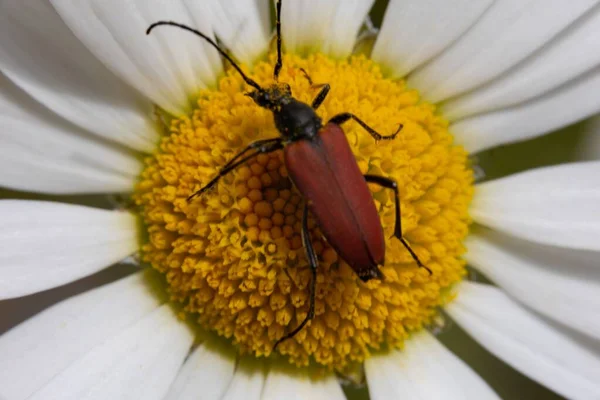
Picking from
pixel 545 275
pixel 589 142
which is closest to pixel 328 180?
pixel 545 275

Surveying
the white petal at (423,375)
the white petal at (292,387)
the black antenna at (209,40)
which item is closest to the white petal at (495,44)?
the black antenna at (209,40)

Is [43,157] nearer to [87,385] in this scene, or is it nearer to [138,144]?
[138,144]

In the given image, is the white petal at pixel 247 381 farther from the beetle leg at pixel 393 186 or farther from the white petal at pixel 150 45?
the white petal at pixel 150 45

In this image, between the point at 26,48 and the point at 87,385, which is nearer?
the point at 26,48

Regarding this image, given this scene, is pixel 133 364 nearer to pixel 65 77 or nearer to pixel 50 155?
pixel 50 155

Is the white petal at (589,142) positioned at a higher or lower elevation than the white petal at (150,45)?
lower

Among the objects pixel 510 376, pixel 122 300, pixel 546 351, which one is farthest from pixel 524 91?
pixel 122 300
